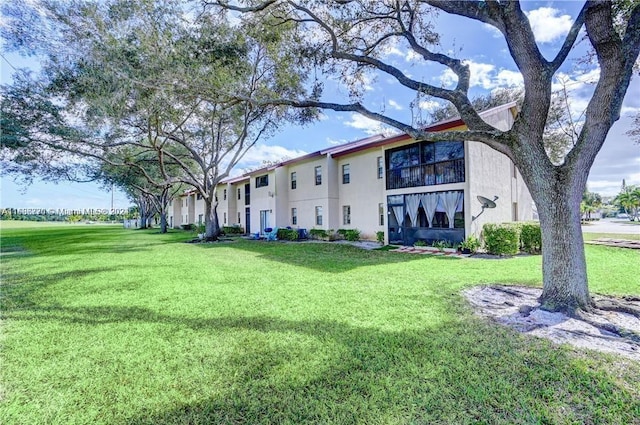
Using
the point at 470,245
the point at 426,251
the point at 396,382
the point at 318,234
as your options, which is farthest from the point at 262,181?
the point at 396,382

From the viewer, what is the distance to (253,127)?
19094mm

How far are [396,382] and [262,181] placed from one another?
23025 mm

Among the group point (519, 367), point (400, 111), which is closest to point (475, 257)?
point (400, 111)

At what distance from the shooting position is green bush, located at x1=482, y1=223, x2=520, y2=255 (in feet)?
37.9

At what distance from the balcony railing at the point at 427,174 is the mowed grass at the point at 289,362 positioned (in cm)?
698

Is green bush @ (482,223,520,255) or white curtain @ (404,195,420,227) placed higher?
white curtain @ (404,195,420,227)

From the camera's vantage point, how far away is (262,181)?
24891 millimetres

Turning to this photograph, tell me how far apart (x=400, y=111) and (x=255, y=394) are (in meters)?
8.22

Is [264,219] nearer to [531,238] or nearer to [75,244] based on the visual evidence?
[75,244]

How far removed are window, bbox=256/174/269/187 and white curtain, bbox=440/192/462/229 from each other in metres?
14.8

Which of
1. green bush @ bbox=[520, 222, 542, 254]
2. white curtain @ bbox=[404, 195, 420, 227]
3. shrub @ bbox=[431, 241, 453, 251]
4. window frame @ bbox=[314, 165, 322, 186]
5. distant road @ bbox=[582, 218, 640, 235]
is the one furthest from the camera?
distant road @ bbox=[582, 218, 640, 235]

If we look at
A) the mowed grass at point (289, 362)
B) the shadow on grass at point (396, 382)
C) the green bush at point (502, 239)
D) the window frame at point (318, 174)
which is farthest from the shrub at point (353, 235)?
the shadow on grass at point (396, 382)

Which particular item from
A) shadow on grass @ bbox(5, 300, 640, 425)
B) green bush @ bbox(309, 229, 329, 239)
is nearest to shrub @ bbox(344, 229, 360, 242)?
green bush @ bbox(309, 229, 329, 239)

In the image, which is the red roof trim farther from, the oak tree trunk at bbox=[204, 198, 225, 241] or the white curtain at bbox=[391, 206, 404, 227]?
the oak tree trunk at bbox=[204, 198, 225, 241]
